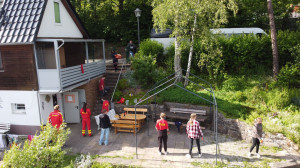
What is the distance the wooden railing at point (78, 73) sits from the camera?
38.1 feet

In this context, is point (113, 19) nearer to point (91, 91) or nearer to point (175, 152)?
point (91, 91)

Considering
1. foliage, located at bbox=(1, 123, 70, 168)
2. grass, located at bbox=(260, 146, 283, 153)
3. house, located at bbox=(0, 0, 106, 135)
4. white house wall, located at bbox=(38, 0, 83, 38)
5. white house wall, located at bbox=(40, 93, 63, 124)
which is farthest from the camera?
white house wall, located at bbox=(38, 0, 83, 38)

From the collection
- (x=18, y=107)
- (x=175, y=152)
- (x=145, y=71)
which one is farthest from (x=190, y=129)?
(x=18, y=107)

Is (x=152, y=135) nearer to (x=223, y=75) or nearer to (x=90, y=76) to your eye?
(x=90, y=76)

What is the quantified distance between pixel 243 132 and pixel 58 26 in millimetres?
11432

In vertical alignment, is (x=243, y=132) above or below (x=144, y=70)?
below

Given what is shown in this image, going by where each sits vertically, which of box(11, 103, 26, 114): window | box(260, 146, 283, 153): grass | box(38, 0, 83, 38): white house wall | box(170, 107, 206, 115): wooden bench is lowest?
box(260, 146, 283, 153): grass

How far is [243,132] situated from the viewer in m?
10.7

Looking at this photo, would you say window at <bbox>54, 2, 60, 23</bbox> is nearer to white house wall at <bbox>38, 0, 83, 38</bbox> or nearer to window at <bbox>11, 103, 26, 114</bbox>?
white house wall at <bbox>38, 0, 83, 38</bbox>

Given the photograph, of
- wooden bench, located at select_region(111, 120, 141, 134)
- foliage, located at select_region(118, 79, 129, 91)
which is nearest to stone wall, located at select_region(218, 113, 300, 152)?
wooden bench, located at select_region(111, 120, 141, 134)

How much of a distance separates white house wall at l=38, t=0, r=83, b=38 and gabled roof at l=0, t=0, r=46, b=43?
547 millimetres

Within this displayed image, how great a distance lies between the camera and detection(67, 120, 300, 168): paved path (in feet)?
28.5

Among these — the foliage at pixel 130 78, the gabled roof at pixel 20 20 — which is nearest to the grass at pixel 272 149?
the foliage at pixel 130 78

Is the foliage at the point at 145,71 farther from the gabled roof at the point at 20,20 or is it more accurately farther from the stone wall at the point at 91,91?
the gabled roof at the point at 20,20
